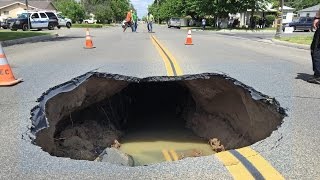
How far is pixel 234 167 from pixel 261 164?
29 centimetres

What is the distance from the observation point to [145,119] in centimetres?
1312

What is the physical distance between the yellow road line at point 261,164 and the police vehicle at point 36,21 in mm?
41717

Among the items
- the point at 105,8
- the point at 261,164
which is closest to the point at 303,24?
the point at 261,164

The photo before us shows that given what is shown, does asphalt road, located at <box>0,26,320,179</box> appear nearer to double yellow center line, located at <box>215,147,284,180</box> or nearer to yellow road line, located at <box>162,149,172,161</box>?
double yellow center line, located at <box>215,147,284,180</box>

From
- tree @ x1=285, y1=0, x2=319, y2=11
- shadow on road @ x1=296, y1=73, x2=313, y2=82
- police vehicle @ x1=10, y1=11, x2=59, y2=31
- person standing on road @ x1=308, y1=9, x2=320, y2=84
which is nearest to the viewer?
person standing on road @ x1=308, y1=9, x2=320, y2=84

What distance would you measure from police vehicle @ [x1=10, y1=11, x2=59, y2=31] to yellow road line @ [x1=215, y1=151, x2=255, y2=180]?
4169 centimetres

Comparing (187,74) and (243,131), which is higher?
(187,74)

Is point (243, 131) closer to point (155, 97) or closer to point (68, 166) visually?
Result: point (68, 166)

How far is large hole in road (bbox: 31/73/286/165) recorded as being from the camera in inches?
270

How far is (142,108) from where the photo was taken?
14.5 metres

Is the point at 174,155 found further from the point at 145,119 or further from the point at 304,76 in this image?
the point at 145,119

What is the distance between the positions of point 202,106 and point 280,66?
8.34ft

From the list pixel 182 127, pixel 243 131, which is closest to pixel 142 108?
pixel 182 127

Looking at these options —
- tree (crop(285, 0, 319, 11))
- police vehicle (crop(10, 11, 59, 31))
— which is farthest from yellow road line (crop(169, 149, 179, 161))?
tree (crop(285, 0, 319, 11))
